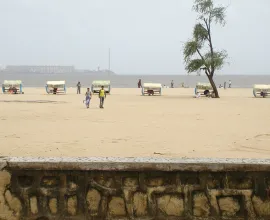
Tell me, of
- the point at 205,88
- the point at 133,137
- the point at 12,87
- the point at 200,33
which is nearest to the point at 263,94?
the point at 205,88

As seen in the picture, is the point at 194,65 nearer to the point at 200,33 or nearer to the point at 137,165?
the point at 200,33

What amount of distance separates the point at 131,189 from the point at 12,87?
40989 millimetres

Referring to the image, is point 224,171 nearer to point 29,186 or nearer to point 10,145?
point 29,186

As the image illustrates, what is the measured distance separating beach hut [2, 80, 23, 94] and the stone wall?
3944 cm

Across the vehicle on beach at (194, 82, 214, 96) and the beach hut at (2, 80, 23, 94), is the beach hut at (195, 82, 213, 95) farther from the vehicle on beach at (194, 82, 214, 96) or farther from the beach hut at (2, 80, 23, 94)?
the beach hut at (2, 80, 23, 94)

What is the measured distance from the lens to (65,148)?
10.4 meters

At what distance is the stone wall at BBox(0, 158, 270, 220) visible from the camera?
4.01 m

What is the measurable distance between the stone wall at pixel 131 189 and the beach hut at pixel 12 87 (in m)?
39.4

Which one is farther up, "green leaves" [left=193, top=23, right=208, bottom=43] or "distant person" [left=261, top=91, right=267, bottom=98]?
"green leaves" [left=193, top=23, right=208, bottom=43]

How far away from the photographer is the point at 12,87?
43062 millimetres

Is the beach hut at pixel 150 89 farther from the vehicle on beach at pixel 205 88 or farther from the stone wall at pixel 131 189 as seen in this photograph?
the stone wall at pixel 131 189

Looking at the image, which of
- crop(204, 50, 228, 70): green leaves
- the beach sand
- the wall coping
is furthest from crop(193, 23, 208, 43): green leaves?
the wall coping

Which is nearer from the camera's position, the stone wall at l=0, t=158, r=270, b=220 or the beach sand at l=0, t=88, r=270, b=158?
the stone wall at l=0, t=158, r=270, b=220

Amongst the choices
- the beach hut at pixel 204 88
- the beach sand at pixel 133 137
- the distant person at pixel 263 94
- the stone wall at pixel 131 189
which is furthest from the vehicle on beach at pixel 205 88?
the stone wall at pixel 131 189
